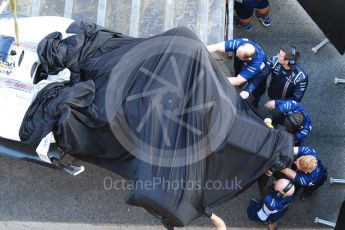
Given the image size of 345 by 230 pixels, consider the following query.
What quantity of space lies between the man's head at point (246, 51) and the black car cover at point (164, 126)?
0.52 m

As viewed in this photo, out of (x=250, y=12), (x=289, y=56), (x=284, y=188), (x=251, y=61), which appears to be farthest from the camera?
(x=250, y=12)

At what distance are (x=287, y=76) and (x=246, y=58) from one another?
0.47 m

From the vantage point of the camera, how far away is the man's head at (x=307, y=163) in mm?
4781

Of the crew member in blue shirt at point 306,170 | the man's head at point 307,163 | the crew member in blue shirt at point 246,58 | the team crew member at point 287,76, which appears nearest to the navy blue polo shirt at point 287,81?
the team crew member at point 287,76

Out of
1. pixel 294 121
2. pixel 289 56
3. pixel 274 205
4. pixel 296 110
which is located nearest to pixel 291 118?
pixel 294 121

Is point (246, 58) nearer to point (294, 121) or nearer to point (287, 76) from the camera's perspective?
point (287, 76)

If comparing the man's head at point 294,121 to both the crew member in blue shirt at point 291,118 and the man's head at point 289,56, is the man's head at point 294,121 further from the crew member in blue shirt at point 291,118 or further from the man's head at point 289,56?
the man's head at point 289,56

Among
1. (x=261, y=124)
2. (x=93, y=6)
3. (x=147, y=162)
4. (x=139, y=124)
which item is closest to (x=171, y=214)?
(x=147, y=162)

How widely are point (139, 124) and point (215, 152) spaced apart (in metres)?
0.69

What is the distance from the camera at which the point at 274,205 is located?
4.84 metres

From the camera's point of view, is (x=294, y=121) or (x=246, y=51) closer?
(x=294, y=121)

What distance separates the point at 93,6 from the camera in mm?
6055

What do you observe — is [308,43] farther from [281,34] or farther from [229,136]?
[229,136]

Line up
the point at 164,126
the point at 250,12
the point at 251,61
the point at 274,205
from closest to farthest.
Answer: the point at 164,126, the point at 274,205, the point at 251,61, the point at 250,12
